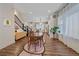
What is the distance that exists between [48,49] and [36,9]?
3.90 ft

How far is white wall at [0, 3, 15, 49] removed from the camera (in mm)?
4086

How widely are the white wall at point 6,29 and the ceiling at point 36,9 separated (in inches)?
13.4

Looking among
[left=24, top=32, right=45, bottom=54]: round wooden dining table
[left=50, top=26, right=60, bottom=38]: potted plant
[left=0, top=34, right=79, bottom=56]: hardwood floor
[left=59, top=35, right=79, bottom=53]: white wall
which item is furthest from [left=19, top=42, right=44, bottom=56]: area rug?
[left=59, top=35, right=79, bottom=53]: white wall

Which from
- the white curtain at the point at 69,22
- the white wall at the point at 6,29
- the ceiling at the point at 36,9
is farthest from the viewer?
the white curtain at the point at 69,22

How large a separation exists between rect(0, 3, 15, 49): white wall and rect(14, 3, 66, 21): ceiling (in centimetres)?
34

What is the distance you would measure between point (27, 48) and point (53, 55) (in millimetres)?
758

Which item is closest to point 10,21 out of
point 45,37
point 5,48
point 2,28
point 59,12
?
point 2,28

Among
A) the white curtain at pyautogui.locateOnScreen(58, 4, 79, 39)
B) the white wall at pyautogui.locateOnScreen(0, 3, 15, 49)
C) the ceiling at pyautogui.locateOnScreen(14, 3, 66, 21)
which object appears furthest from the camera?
the white curtain at pyautogui.locateOnScreen(58, 4, 79, 39)

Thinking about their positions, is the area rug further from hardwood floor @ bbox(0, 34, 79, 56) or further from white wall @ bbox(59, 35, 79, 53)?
white wall @ bbox(59, 35, 79, 53)

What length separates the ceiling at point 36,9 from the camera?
151 inches

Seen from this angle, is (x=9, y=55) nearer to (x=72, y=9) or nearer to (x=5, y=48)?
(x=5, y=48)

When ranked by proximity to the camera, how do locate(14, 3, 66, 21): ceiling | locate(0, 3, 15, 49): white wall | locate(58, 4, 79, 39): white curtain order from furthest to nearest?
1. locate(58, 4, 79, 39): white curtain
2. locate(0, 3, 15, 49): white wall
3. locate(14, 3, 66, 21): ceiling

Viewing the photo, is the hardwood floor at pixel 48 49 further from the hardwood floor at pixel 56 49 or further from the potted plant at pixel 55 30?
the potted plant at pixel 55 30

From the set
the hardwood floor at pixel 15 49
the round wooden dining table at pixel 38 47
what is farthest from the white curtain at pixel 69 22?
the hardwood floor at pixel 15 49
